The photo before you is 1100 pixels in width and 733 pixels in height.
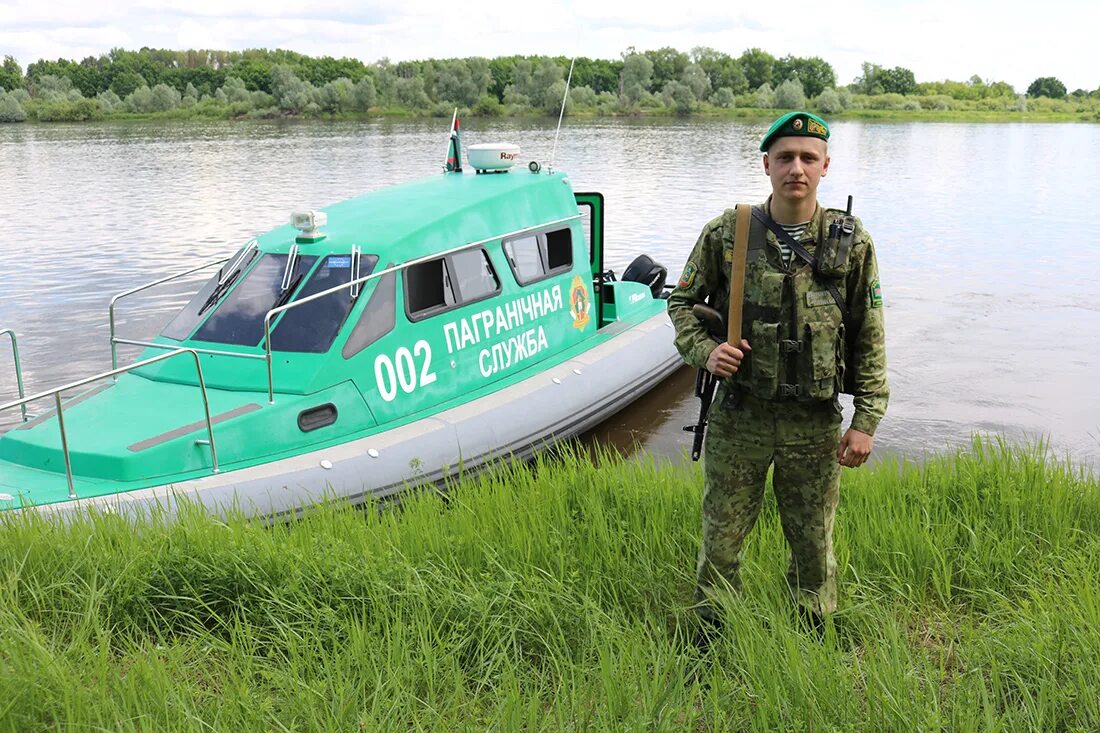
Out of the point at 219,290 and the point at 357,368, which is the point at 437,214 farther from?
the point at 219,290

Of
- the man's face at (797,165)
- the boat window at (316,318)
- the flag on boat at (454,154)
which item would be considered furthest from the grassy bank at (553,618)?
the flag on boat at (454,154)

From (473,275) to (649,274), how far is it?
11.7 feet

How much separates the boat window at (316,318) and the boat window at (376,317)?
0.11 m

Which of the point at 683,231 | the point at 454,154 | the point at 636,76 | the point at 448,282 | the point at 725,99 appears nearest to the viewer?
the point at 448,282

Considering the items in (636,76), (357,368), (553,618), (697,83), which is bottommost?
(553,618)

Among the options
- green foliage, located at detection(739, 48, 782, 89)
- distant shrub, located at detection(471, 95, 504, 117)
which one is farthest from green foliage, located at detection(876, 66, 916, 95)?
distant shrub, located at detection(471, 95, 504, 117)

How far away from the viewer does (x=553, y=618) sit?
3.54m

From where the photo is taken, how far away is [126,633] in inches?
140

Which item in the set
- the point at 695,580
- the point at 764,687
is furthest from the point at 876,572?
the point at 764,687

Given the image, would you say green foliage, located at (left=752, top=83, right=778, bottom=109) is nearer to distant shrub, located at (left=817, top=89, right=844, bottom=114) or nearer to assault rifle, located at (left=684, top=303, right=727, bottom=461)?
distant shrub, located at (left=817, top=89, right=844, bottom=114)

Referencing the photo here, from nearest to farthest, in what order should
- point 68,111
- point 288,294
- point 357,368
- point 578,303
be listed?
point 357,368
point 288,294
point 578,303
point 68,111

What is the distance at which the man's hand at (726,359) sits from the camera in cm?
330

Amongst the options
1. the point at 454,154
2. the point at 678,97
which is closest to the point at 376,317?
the point at 454,154

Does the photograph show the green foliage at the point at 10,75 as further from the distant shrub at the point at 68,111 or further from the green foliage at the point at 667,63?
the green foliage at the point at 667,63
